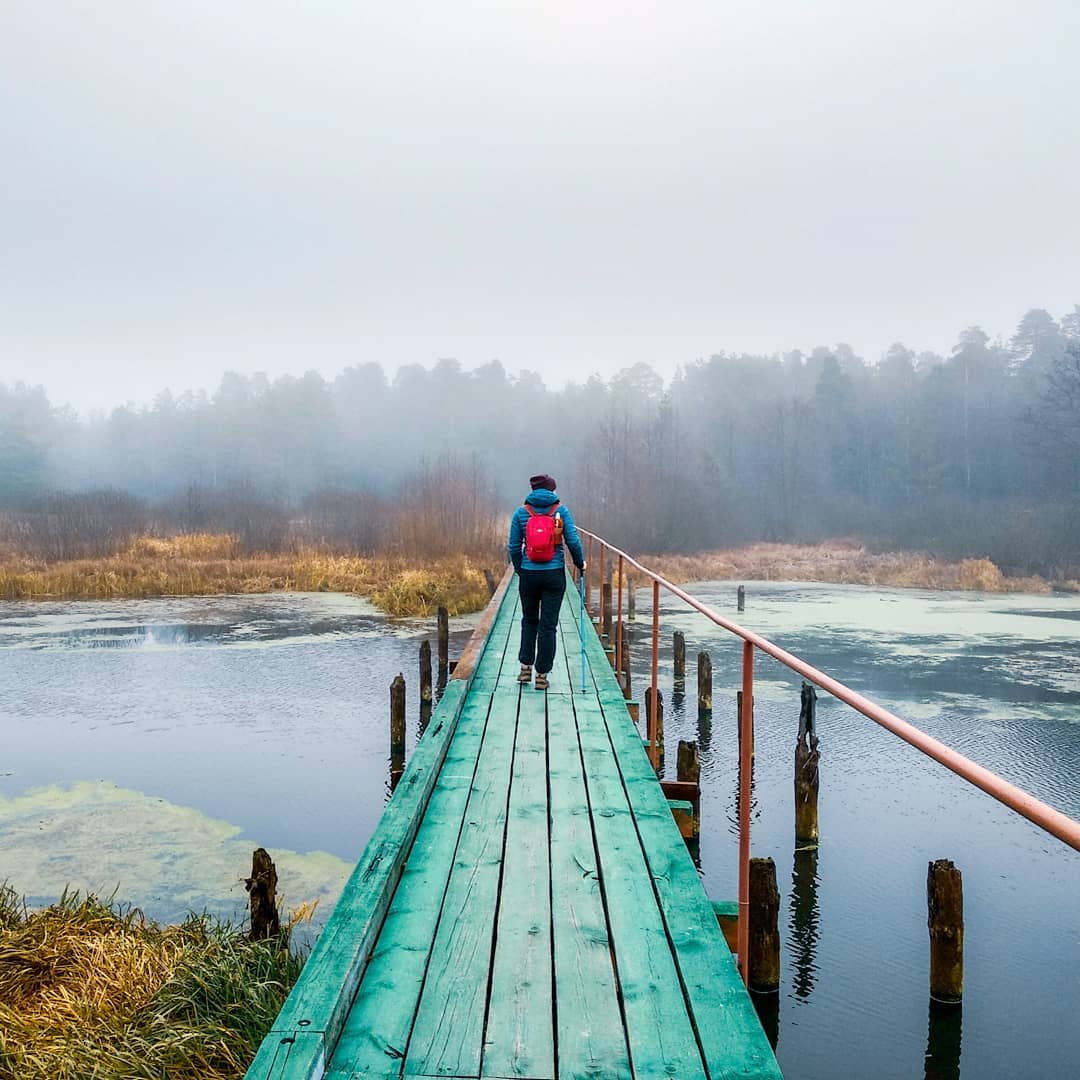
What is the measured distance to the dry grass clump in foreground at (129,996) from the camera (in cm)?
362

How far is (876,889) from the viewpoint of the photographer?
22.7 feet

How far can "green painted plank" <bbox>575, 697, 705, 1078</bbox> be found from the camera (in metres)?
2.27

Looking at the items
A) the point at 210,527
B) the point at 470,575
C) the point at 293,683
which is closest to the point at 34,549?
the point at 210,527

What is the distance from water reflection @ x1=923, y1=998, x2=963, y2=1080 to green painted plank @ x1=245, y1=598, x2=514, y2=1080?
10.4 ft

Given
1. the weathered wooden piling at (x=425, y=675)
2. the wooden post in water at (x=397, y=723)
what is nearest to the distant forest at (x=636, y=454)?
the weathered wooden piling at (x=425, y=675)

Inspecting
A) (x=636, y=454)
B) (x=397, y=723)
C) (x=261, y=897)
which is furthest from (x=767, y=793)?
(x=636, y=454)

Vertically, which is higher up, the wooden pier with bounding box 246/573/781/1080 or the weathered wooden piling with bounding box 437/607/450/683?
the wooden pier with bounding box 246/573/781/1080

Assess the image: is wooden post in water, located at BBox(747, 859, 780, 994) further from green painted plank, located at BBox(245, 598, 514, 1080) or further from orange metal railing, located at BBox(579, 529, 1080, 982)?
green painted plank, located at BBox(245, 598, 514, 1080)

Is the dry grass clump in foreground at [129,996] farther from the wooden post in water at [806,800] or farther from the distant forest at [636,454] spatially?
the distant forest at [636,454]

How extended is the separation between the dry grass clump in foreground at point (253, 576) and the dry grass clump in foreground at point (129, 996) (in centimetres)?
1470

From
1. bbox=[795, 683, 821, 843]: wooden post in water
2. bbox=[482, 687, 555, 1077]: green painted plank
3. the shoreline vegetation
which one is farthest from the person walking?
the shoreline vegetation

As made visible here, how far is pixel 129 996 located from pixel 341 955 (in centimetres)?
248

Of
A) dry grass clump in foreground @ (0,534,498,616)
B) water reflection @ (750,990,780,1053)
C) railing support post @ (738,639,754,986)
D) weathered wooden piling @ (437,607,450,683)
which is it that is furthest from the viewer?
dry grass clump in foreground @ (0,534,498,616)

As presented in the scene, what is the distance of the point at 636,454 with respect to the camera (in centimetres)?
5291
